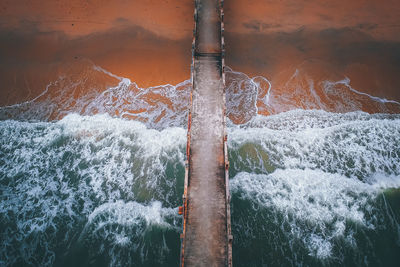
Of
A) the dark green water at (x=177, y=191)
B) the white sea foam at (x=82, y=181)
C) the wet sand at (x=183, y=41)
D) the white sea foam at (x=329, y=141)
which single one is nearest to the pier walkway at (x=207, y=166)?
the dark green water at (x=177, y=191)

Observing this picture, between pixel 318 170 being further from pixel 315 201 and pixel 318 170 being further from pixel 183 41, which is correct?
pixel 183 41

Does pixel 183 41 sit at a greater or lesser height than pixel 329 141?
greater

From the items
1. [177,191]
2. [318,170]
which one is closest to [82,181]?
[177,191]

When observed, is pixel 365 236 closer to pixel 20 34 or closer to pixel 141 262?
pixel 141 262

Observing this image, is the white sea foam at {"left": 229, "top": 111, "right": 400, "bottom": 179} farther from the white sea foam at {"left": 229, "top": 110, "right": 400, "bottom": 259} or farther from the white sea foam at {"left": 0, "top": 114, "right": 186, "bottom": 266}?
the white sea foam at {"left": 0, "top": 114, "right": 186, "bottom": 266}

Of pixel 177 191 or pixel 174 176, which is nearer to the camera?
pixel 177 191

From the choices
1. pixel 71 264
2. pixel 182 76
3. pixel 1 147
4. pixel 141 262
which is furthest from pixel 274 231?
pixel 1 147
